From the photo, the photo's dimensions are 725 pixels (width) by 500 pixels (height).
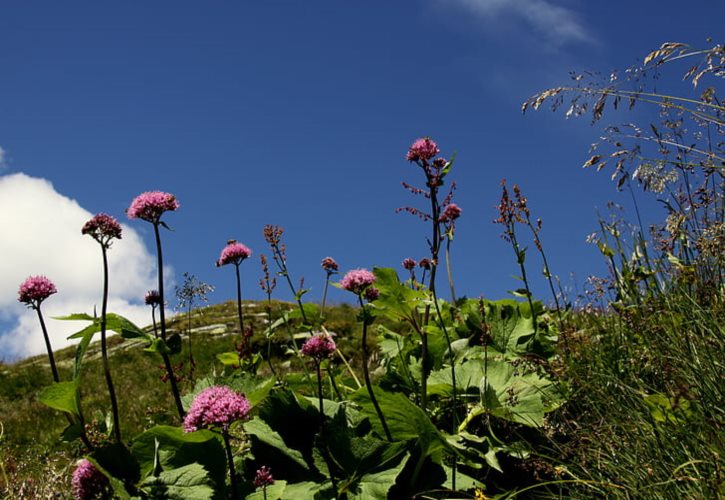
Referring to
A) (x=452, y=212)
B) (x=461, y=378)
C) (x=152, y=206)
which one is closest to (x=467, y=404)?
(x=461, y=378)

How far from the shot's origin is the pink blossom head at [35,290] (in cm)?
313

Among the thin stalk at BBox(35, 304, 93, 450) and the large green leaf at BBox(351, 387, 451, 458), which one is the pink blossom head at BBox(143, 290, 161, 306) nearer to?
the thin stalk at BBox(35, 304, 93, 450)

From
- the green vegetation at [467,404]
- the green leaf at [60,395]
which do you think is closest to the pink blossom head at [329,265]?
the green vegetation at [467,404]

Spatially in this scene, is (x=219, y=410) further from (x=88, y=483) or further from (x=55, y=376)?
(x=55, y=376)

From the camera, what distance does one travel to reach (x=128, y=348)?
19.6m

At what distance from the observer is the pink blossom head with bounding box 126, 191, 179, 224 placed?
302 centimetres

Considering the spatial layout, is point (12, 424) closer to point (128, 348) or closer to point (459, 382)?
point (128, 348)

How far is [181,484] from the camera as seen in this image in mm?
2678

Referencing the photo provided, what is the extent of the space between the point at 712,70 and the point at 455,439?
128 inches

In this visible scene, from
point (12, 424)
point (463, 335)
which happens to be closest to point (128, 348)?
point (12, 424)

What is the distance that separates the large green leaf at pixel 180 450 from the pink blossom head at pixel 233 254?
1063 mm

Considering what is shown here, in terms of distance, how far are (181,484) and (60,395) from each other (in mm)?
694

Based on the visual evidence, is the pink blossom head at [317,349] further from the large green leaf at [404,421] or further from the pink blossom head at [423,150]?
the pink blossom head at [423,150]

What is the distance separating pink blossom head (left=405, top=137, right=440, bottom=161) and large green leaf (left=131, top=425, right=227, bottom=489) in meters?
1.78
